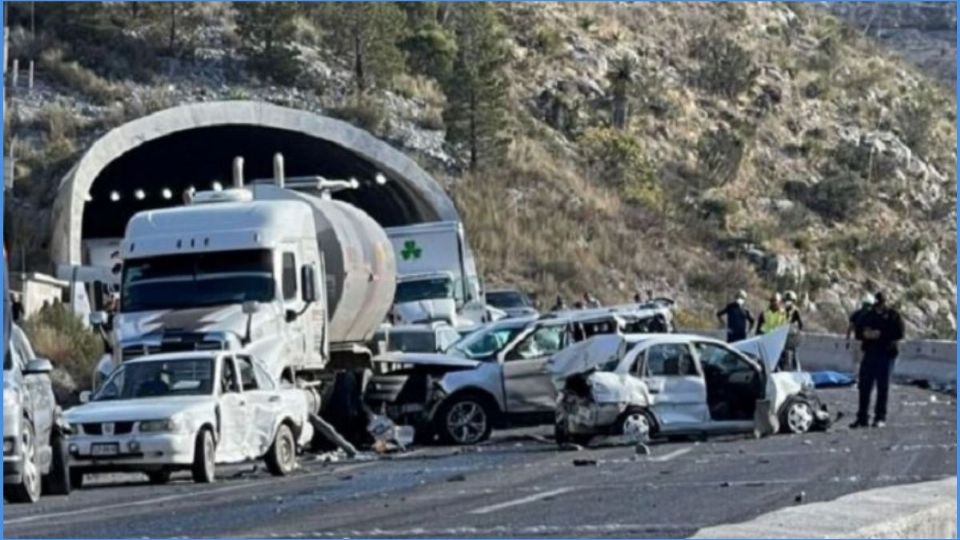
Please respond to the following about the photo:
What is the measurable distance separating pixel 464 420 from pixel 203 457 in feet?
19.8

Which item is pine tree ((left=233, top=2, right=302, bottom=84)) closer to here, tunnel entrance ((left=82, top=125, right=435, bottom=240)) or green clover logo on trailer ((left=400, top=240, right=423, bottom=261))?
tunnel entrance ((left=82, top=125, right=435, bottom=240))

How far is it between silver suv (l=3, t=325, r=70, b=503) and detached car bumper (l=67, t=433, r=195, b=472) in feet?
3.49

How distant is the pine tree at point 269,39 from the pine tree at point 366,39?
1.58 metres

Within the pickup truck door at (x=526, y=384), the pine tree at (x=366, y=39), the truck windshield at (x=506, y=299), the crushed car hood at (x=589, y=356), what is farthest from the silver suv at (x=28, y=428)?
the pine tree at (x=366, y=39)

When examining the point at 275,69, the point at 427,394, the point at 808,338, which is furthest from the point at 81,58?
the point at 427,394

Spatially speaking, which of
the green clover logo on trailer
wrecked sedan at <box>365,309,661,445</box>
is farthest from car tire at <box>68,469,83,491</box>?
the green clover logo on trailer

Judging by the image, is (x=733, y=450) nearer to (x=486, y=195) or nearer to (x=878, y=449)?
(x=878, y=449)

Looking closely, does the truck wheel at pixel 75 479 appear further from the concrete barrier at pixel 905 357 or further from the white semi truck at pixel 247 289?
the concrete barrier at pixel 905 357

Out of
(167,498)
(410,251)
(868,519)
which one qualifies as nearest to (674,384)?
(167,498)

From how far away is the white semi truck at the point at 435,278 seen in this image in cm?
4328

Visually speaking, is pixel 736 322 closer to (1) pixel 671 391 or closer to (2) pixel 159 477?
(1) pixel 671 391

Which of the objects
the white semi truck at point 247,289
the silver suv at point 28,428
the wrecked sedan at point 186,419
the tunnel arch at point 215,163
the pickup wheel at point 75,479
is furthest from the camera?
the tunnel arch at point 215,163

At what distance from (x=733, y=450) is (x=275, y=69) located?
49.5 metres

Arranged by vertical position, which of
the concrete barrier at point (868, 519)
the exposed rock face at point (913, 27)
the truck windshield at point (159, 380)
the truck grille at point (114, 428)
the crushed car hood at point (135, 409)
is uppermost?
the exposed rock face at point (913, 27)
